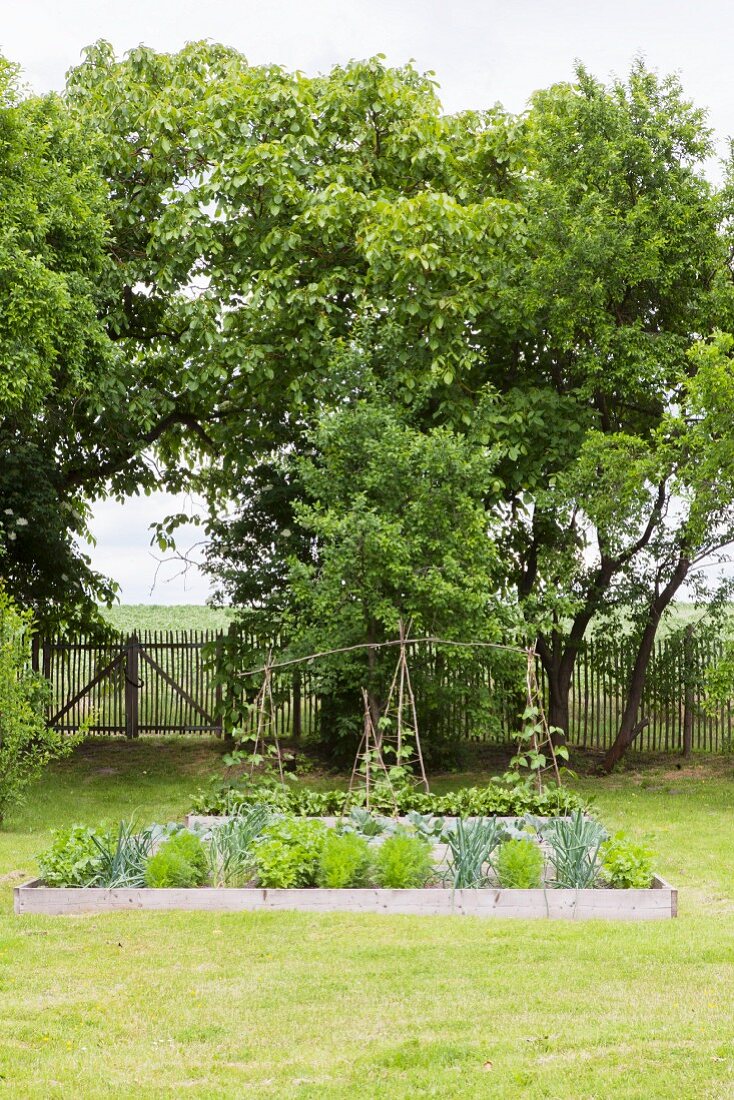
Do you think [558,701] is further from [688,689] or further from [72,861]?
[72,861]

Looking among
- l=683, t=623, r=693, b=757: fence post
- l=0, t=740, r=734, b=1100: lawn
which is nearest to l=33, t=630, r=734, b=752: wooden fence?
l=683, t=623, r=693, b=757: fence post

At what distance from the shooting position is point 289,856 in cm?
758

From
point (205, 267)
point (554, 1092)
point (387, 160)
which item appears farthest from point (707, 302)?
point (554, 1092)

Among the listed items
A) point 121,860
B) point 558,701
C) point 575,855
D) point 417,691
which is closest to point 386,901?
point 575,855

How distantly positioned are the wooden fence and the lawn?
22.2 feet

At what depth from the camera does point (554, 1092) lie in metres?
4.34

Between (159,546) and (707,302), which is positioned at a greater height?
(707,302)

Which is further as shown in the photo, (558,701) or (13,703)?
(558,701)

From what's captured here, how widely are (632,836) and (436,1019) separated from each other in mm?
6053

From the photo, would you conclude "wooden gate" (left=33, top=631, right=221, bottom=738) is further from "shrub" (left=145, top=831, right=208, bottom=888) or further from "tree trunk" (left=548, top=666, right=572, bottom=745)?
"shrub" (left=145, top=831, right=208, bottom=888)

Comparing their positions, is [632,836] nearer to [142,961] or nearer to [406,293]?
[142,961]

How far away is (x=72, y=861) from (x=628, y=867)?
12.6 feet

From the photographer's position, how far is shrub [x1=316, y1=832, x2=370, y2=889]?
293 inches

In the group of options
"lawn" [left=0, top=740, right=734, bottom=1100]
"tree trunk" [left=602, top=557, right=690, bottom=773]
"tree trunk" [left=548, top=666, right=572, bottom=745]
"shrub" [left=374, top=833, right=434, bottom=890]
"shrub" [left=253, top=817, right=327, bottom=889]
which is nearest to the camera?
"lawn" [left=0, top=740, right=734, bottom=1100]
